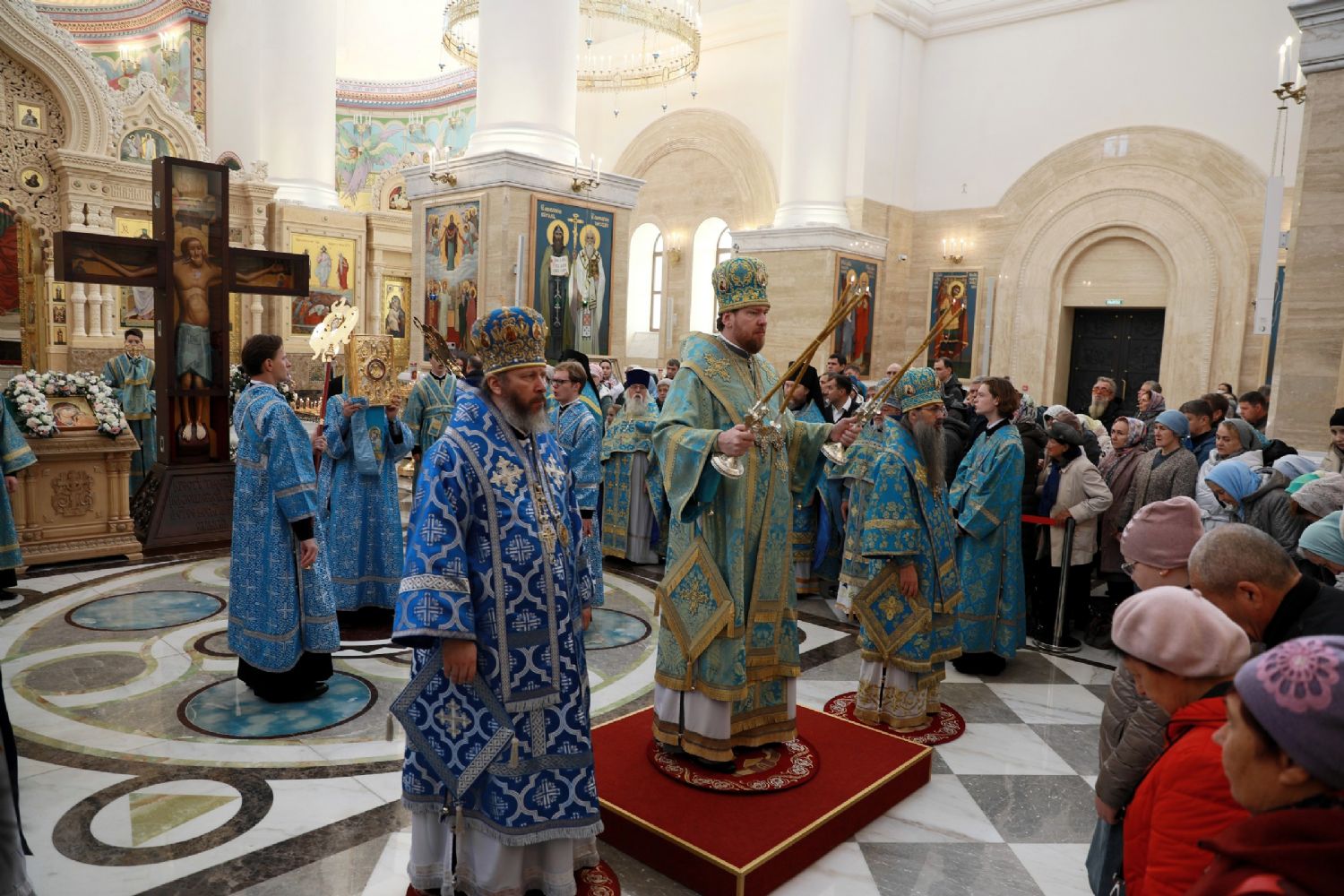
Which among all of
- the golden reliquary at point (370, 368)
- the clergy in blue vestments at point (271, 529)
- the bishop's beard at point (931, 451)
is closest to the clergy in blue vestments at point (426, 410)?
the golden reliquary at point (370, 368)

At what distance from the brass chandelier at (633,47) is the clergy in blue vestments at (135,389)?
6.06 metres

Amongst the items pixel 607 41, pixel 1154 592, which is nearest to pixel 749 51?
pixel 607 41

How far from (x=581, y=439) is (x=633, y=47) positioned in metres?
16.8

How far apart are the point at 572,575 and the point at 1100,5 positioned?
15203mm

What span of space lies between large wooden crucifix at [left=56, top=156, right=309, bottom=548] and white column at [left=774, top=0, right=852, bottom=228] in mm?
9915

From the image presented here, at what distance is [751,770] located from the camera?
356 cm

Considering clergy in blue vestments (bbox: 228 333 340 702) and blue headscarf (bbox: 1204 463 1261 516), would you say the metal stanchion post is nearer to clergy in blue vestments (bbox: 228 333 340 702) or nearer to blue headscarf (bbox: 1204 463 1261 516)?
blue headscarf (bbox: 1204 463 1261 516)

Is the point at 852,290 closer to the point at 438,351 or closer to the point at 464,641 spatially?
the point at 464,641

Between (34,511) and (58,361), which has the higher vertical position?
(58,361)

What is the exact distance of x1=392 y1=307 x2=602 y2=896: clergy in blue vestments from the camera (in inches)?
102

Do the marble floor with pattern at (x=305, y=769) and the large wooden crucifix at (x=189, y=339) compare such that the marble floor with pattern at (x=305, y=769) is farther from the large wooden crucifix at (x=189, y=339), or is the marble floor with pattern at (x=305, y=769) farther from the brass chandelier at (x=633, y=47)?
the brass chandelier at (x=633, y=47)

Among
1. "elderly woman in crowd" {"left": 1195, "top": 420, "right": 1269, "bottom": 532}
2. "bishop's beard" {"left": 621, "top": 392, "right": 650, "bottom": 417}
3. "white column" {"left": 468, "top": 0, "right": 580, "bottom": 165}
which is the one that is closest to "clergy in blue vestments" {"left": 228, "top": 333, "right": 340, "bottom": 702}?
"bishop's beard" {"left": 621, "top": 392, "right": 650, "bottom": 417}

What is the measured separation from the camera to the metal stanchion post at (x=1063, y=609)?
580 cm

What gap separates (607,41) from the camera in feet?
A: 66.6
